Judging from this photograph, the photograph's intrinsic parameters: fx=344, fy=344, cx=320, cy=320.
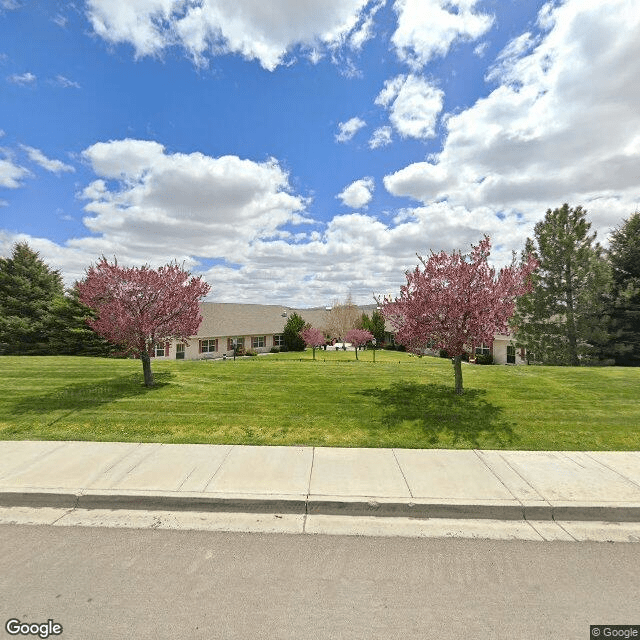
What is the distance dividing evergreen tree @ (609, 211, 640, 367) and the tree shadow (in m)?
27.1

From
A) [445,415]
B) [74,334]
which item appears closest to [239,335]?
[74,334]

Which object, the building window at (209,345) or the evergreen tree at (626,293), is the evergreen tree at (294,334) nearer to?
the building window at (209,345)

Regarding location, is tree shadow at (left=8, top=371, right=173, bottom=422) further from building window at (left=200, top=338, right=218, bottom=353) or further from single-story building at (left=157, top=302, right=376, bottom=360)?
building window at (left=200, top=338, right=218, bottom=353)

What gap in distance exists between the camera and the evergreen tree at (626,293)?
2239 cm

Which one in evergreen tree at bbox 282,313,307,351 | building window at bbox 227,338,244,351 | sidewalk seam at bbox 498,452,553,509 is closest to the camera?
sidewalk seam at bbox 498,452,553,509

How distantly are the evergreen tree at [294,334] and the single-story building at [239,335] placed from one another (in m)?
2.58

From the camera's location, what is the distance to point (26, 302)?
33.8 m

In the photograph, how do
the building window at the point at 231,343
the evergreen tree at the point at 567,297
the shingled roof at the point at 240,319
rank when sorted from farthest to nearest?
1. the building window at the point at 231,343
2. the shingled roof at the point at 240,319
3. the evergreen tree at the point at 567,297

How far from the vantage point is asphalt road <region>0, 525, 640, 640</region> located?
2957 millimetres

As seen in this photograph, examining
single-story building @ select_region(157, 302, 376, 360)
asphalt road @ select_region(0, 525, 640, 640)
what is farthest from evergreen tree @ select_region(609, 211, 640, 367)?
single-story building @ select_region(157, 302, 376, 360)

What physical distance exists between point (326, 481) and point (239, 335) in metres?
39.8

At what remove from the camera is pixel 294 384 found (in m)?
11.1

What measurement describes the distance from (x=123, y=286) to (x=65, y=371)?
5.64 metres

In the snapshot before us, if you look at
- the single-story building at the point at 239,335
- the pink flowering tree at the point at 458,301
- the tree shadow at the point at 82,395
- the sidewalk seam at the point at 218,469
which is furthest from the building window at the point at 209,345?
the sidewalk seam at the point at 218,469
